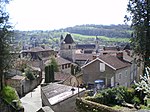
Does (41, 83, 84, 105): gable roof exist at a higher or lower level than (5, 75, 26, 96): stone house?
higher

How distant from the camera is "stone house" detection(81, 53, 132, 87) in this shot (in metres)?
28.9

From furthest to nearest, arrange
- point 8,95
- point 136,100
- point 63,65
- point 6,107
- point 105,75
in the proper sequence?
point 63,65
point 105,75
point 8,95
point 6,107
point 136,100

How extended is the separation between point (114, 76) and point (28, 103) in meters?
10.3

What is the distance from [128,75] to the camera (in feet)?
109

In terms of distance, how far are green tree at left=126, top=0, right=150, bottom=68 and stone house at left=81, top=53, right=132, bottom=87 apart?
11895mm

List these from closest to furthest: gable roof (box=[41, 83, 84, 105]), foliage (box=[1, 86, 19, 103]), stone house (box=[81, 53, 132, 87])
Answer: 1. foliage (box=[1, 86, 19, 103])
2. gable roof (box=[41, 83, 84, 105])
3. stone house (box=[81, 53, 132, 87])

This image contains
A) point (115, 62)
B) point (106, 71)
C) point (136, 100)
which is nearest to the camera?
point (136, 100)

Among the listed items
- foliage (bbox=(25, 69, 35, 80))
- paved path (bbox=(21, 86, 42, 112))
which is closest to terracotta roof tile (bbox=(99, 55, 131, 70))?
paved path (bbox=(21, 86, 42, 112))

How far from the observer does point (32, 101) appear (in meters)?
28.2

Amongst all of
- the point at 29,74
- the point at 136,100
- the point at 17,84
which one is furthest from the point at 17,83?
the point at 136,100

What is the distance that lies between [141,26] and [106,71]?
13545mm

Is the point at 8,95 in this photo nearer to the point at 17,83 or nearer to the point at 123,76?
the point at 17,83

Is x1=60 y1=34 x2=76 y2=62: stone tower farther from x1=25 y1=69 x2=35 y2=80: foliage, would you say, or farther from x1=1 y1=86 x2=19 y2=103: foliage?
x1=1 y1=86 x2=19 y2=103: foliage

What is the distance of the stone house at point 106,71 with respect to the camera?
28.9 metres
